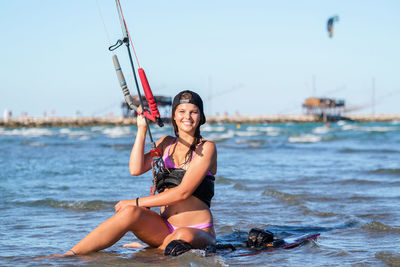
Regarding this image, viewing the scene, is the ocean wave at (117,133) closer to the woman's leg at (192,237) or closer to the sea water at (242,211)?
the sea water at (242,211)

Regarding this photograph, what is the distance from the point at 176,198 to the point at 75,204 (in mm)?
3917

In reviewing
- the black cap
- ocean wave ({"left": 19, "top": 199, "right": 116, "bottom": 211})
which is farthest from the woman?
ocean wave ({"left": 19, "top": 199, "right": 116, "bottom": 211})

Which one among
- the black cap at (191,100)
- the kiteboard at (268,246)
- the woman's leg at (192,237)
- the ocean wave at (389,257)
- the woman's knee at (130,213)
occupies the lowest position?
the ocean wave at (389,257)

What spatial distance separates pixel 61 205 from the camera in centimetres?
781

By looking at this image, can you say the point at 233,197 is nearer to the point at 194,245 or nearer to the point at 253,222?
the point at 253,222

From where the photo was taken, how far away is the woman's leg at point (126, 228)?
4.34 m

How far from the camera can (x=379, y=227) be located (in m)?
6.09

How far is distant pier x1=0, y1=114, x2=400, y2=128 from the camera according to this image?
78688 millimetres

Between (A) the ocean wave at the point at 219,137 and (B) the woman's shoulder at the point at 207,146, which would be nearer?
(B) the woman's shoulder at the point at 207,146

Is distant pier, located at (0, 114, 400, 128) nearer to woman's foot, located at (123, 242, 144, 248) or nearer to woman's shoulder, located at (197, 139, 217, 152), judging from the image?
woman's foot, located at (123, 242, 144, 248)

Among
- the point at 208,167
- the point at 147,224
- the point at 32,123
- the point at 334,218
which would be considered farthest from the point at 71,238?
the point at 32,123

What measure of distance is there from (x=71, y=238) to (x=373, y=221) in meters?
3.51

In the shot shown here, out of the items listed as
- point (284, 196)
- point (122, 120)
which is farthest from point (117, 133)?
point (284, 196)

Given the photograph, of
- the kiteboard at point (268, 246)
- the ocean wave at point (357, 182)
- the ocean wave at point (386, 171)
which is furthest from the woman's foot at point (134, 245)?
the ocean wave at point (386, 171)
